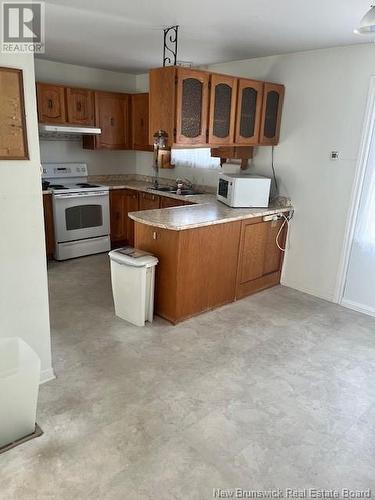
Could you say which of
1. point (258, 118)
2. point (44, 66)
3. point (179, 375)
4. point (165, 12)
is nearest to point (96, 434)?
point (179, 375)

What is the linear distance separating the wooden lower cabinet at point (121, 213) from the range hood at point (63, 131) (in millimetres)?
818

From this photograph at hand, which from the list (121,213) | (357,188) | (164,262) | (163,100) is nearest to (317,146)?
(357,188)

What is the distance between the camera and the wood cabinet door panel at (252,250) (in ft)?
12.0

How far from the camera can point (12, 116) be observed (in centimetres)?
196

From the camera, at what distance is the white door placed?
3.42m

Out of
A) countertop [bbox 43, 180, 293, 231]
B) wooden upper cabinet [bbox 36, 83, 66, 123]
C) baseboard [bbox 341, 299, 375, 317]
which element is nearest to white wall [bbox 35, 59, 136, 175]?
wooden upper cabinet [bbox 36, 83, 66, 123]

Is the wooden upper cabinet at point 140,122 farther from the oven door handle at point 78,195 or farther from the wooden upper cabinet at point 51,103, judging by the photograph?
the wooden upper cabinet at point 51,103

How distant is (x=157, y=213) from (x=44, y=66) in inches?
108

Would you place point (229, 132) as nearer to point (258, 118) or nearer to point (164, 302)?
point (258, 118)

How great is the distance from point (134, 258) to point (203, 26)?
1875 millimetres

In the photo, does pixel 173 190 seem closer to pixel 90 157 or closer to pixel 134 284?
pixel 90 157

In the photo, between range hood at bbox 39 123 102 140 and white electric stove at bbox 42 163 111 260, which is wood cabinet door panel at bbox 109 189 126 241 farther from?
range hood at bbox 39 123 102 140

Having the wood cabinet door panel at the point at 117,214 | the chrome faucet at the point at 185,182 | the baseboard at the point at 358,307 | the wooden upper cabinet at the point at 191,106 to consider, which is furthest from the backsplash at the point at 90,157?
the baseboard at the point at 358,307

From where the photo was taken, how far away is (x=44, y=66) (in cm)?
464
